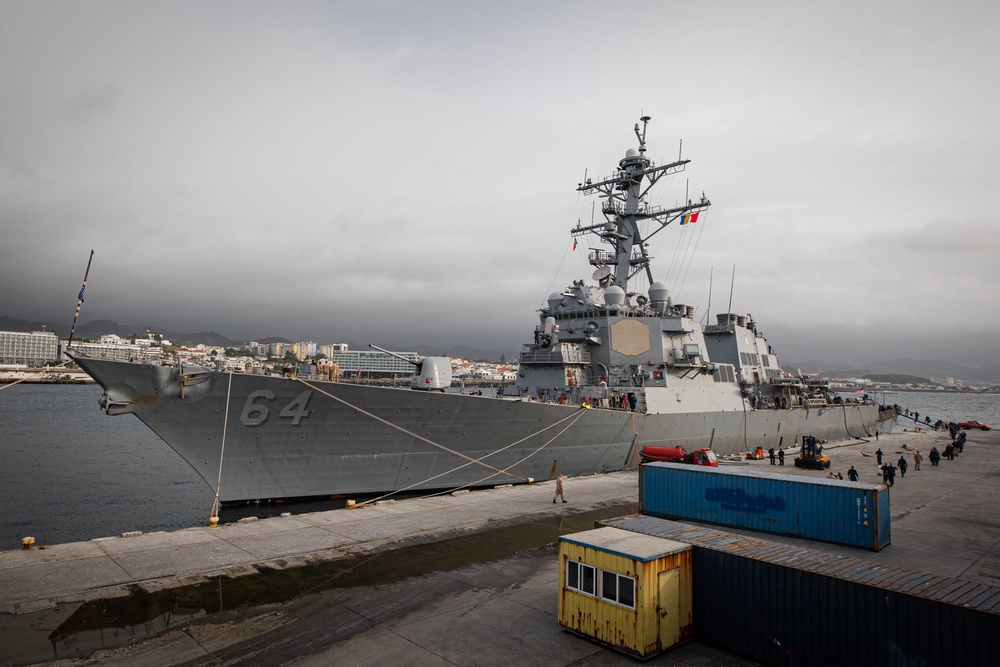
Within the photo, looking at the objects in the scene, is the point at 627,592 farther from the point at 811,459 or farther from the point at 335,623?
the point at 811,459

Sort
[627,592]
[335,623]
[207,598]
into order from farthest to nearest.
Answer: [207,598]
[335,623]
[627,592]

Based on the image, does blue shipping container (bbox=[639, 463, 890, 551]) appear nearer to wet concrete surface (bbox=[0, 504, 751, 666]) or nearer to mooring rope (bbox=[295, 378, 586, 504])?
wet concrete surface (bbox=[0, 504, 751, 666])

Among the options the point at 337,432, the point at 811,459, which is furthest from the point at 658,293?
the point at 337,432

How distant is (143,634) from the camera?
6562mm

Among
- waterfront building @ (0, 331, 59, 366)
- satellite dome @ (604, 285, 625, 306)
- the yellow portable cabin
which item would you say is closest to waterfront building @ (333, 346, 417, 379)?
satellite dome @ (604, 285, 625, 306)

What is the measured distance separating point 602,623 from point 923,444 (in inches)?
1294

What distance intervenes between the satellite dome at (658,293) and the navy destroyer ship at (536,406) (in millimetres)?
60

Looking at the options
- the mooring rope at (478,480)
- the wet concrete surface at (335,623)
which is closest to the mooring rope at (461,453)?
the mooring rope at (478,480)

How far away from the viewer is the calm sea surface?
1420cm

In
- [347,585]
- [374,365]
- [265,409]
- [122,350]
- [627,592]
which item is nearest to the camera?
[627,592]

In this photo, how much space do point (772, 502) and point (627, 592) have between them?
230 inches

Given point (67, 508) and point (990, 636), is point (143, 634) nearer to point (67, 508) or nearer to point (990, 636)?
point (990, 636)

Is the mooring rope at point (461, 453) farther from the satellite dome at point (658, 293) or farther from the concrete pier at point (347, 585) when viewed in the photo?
the satellite dome at point (658, 293)

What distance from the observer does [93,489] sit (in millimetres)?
18797
